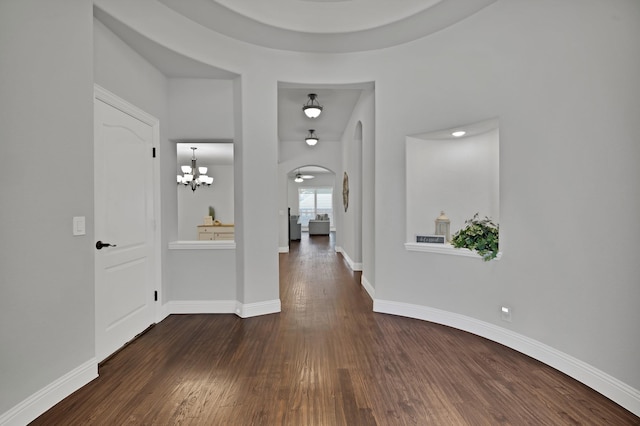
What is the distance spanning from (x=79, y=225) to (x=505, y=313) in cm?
349

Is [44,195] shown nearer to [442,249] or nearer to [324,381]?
[324,381]

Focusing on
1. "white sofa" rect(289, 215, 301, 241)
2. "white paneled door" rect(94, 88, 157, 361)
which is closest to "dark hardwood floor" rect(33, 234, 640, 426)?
"white paneled door" rect(94, 88, 157, 361)

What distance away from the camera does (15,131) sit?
184 centimetres

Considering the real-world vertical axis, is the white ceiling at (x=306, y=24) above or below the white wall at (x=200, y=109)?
above

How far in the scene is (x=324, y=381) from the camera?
2.33 m

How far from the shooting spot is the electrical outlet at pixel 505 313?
2898mm

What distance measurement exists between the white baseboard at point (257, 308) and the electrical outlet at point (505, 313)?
234 cm

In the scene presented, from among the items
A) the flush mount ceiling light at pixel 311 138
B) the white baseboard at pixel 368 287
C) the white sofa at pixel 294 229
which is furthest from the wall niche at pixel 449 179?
the white sofa at pixel 294 229

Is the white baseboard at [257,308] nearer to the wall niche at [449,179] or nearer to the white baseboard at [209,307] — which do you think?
the white baseboard at [209,307]

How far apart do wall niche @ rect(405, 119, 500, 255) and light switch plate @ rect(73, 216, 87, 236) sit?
9.96 feet

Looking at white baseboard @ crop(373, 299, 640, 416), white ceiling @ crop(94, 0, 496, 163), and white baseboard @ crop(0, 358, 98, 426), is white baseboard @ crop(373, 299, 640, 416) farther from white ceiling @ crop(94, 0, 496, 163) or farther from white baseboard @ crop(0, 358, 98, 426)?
white baseboard @ crop(0, 358, 98, 426)

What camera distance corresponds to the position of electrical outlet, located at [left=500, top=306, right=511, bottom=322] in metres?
2.90

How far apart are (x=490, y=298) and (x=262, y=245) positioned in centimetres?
242

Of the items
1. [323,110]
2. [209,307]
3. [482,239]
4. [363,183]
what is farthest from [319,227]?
[482,239]
